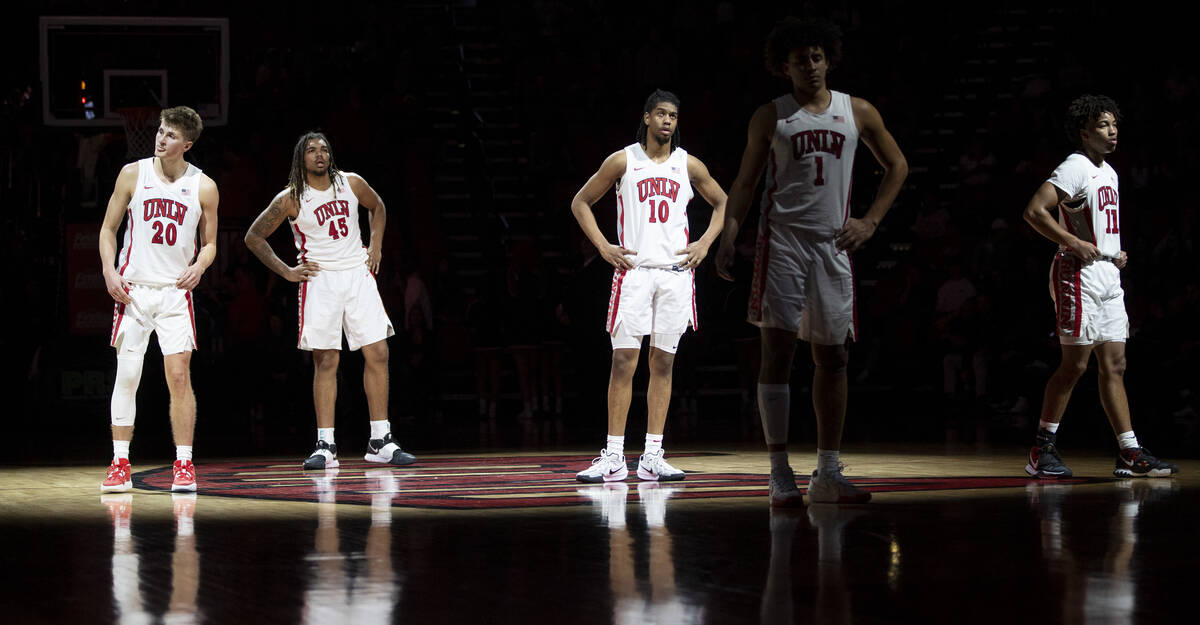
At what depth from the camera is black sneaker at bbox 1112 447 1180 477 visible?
6477 millimetres

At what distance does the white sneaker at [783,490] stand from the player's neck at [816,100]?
58.3 inches

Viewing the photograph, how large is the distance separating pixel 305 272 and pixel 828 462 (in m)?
3.97

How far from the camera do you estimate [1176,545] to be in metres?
4.15

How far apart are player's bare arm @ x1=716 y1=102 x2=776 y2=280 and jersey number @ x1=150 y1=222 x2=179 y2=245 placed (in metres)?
2.87

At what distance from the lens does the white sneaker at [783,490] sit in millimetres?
5238

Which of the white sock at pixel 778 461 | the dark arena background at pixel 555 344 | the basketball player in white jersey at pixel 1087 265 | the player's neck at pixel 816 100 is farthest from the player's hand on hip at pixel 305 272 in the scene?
the basketball player in white jersey at pixel 1087 265

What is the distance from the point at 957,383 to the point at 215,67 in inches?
332

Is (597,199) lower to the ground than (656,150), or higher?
lower

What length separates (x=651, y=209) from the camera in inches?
274

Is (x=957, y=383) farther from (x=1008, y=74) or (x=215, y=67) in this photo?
(x=215, y=67)

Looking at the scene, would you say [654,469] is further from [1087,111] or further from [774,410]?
[1087,111]

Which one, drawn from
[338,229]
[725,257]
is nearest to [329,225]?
[338,229]

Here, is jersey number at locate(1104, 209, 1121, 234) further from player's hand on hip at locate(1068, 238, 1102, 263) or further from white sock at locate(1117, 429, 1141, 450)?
white sock at locate(1117, 429, 1141, 450)

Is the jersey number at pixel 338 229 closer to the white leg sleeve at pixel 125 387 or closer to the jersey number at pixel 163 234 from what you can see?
the jersey number at pixel 163 234
